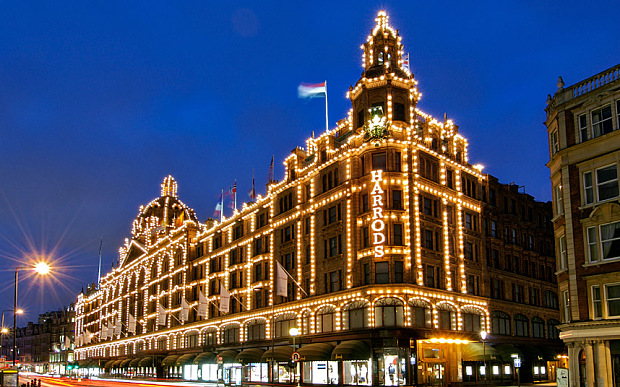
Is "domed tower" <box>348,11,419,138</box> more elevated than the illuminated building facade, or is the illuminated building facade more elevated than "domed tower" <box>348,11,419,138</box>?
"domed tower" <box>348,11,419,138</box>

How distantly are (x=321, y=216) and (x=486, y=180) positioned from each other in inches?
766

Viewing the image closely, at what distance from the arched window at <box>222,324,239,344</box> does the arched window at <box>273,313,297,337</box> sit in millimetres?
10928

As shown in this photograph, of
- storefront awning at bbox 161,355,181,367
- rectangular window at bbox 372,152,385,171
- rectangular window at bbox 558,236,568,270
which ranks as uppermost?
rectangular window at bbox 372,152,385,171

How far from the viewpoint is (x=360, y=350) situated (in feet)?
186

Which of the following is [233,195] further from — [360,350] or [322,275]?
[360,350]

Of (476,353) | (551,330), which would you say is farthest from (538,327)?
(476,353)

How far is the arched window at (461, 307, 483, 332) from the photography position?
63.6 m

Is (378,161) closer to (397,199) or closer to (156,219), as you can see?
(397,199)

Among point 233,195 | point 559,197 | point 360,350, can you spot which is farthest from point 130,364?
point 559,197

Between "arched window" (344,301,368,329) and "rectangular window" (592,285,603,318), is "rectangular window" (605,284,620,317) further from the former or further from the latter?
"arched window" (344,301,368,329)

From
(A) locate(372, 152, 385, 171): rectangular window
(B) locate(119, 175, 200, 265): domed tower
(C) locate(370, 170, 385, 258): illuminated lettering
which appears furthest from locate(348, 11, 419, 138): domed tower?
(B) locate(119, 175, 200, 265): domed tower

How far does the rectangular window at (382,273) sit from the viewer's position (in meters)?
57.8

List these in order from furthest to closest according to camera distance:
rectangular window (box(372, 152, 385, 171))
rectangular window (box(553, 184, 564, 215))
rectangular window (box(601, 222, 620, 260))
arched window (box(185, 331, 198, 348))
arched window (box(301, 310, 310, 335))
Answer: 1. arched window (box(185, 331, 198, 348))
2. arched window (box(301, 310, 310, 335))
3. rectangular window (box(372, 152, 385, 171))
4. rectangular window (box(553, 184, 564, 215))
5. rectangular window (box(601, 222, 620, 260))

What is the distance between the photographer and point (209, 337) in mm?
89062
